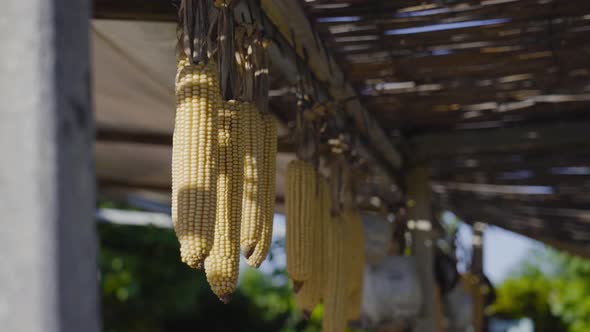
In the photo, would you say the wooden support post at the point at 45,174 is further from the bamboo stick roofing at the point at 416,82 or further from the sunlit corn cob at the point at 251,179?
the bamboo stick roofing at the point at 416,82

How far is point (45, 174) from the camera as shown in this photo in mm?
852

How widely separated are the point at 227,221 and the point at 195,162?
18cm

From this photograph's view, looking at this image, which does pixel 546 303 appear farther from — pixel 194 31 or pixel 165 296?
pixel 194 31

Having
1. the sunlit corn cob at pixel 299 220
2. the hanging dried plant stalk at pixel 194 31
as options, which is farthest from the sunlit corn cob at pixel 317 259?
the hanging dried plant stalk at pixel 194 31

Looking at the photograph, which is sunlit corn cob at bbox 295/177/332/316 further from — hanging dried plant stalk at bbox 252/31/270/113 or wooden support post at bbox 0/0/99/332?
wooden support post at bbox 0/0/99/332

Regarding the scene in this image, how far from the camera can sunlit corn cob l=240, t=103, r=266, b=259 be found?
72.6 inches

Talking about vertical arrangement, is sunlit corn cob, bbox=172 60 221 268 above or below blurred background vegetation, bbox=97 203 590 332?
above

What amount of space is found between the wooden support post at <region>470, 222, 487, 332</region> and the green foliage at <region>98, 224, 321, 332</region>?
9.68 feet

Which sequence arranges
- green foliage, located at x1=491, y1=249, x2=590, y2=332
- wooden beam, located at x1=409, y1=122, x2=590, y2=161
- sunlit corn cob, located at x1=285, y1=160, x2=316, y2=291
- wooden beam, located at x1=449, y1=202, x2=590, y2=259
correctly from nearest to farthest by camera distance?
sunlit corn cob, located at x1=285, y1=160, x2=316, y2=291 → wooden beam, located at x1=409, y1=122, x2=590, y2=161 → wooden beam, located at x1=449, y1=202, x2=590, y2=259 → green foliage, located at x1=491, y1=249, x2=590, y2=332

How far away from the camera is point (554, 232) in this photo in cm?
707

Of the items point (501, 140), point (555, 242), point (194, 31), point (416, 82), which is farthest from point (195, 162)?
point (555, 242)

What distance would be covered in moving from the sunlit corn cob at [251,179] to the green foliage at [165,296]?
7.38 m

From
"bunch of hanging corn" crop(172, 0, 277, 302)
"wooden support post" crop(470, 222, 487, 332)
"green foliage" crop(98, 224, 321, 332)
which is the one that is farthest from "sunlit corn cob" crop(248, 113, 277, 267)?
"green foliage" crop(98, 224, 321, 332)

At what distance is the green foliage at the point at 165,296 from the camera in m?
9.23
